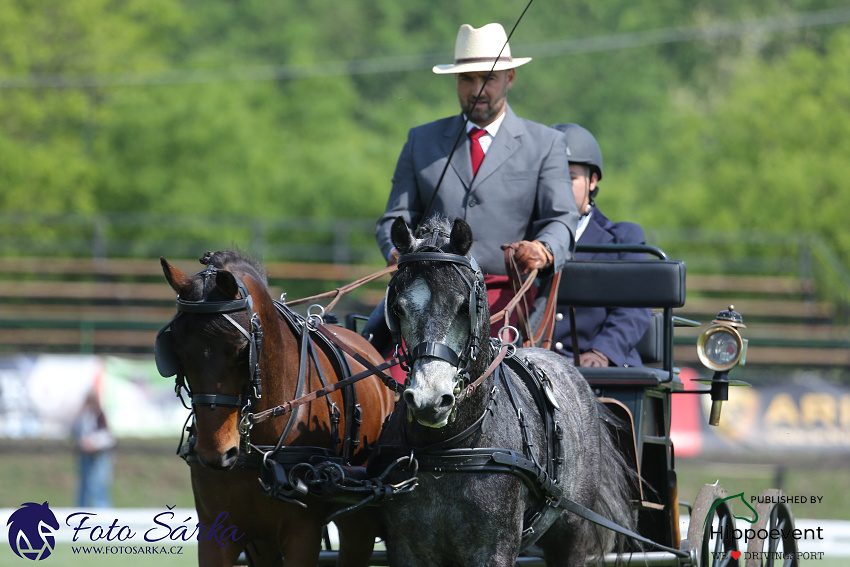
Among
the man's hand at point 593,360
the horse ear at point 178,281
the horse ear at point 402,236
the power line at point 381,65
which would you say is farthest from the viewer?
the power line at point 381,65

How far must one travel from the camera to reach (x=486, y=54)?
4.85 meters

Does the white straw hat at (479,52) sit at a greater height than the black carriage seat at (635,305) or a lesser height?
greater

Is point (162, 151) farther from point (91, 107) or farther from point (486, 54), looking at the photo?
point (486, 54)

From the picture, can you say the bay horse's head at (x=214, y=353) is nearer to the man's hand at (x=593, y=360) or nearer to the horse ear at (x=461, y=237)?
the horse ear at (x=461, y=237)

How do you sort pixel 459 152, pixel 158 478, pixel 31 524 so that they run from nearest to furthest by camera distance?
pixel 459 152
pixel 31 524
pixel 158 478

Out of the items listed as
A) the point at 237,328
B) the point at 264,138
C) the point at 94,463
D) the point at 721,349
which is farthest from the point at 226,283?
the point at 264,138

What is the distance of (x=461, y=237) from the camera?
345 centimetres

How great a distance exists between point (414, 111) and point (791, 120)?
26.9 feet

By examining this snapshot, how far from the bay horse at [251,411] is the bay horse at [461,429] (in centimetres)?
30

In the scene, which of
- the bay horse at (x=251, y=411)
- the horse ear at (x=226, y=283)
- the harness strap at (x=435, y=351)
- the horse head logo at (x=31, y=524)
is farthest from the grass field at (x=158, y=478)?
the harness strap at (x=435, y=351)

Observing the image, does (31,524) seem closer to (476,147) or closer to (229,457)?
(229,457)

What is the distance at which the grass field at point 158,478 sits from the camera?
484 inches

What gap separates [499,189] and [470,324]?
1.56m

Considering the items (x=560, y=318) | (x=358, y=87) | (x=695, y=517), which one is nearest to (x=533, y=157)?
(x=560, y=318)
